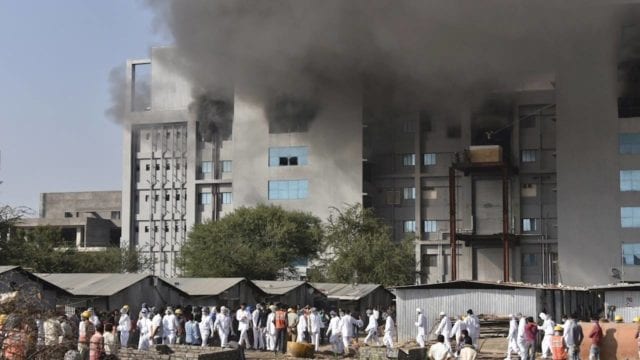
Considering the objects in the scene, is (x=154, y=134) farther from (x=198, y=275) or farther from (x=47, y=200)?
(x=198, y=275)

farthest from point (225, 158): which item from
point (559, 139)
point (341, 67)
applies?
point (559, 139)

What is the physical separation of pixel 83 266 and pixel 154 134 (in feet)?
112

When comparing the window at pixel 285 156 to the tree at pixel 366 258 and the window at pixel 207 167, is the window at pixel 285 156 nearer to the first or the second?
the window at pixel 207 167

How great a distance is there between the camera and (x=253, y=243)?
82.8 m

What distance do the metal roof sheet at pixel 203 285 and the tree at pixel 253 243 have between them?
75.3ft

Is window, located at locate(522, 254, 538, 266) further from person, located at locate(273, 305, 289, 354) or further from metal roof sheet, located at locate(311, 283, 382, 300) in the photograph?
person, located at locate(273, 305, 289, 354)

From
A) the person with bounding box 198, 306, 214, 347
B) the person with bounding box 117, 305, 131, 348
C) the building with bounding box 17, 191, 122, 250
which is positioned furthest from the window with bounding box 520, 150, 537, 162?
the person with bounding box 117, 305, 131, 348

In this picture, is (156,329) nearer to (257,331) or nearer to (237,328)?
(257,331)

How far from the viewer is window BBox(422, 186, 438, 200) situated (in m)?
94.8

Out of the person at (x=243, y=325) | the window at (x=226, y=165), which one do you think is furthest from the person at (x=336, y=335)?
the window at (x=226, y=165)

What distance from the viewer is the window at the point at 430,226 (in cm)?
9475

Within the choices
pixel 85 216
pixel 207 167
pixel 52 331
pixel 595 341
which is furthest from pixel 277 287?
pixel 85 216

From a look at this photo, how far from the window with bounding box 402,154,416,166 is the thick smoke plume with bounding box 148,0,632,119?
537cm

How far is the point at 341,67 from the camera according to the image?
95125mm
